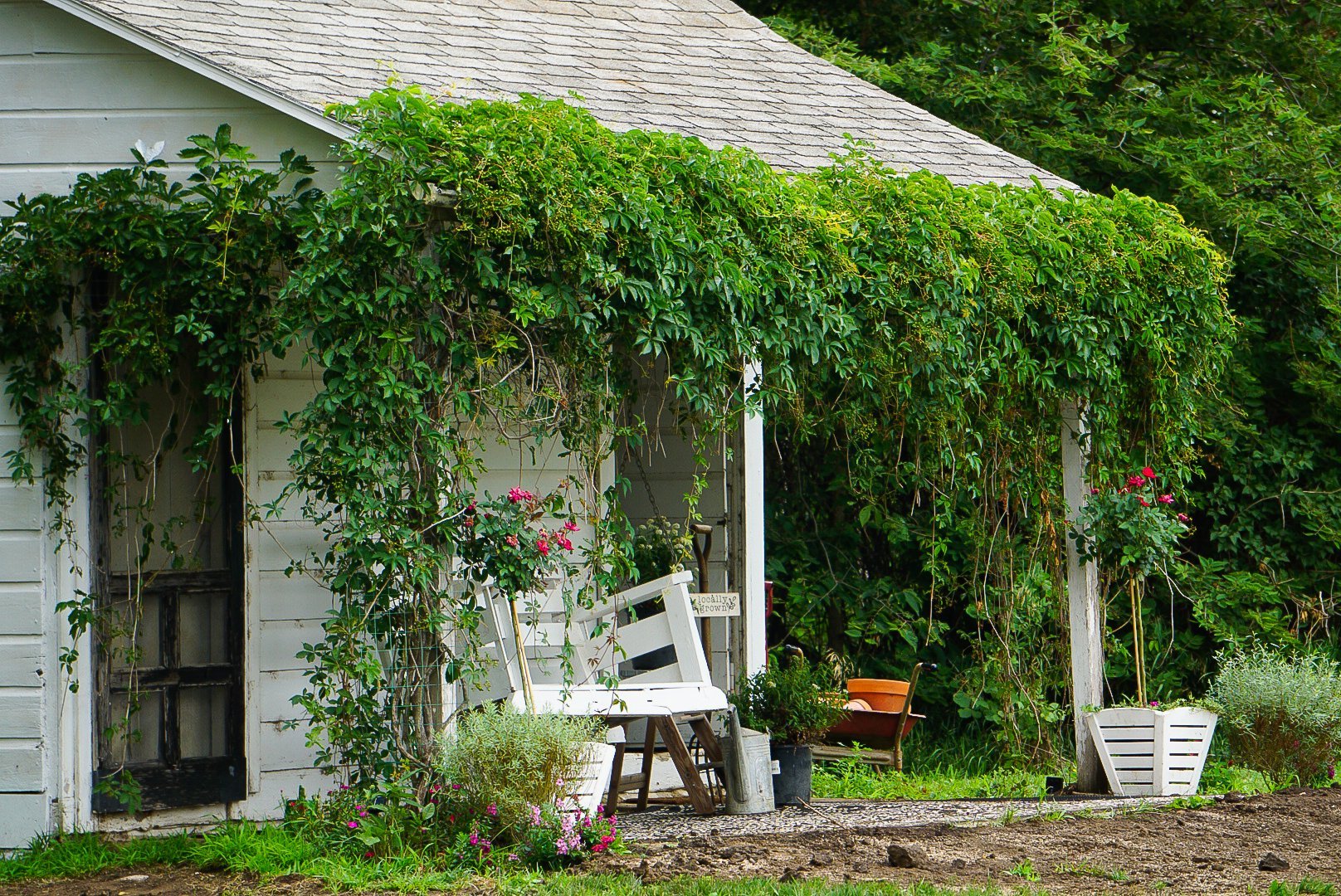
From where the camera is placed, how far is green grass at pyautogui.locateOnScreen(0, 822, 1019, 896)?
505cm

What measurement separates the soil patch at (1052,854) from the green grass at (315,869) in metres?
0.21

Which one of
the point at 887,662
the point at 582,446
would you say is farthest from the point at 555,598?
the point at 887,662

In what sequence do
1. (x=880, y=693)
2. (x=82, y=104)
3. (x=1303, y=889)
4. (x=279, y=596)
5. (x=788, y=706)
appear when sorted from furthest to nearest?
(x=880, y=693) < (x=788, y=706) < (x=279, y=596) < (x=82, y=104) < (x=1303, y=889)

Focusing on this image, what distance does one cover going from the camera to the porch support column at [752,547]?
25.8 feet

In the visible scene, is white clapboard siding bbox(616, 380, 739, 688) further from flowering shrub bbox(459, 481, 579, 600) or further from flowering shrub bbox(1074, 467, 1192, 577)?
flowering shrub bbox(459, 481, 579, 600)

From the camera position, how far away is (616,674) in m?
6.96

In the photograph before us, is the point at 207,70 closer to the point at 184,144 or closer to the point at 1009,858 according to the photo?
the point at 184,144

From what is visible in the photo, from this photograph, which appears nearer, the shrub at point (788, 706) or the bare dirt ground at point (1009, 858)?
the bare dirt ground at point (1009, 858)

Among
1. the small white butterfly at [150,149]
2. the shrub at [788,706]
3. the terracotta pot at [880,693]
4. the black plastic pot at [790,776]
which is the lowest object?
the black plastic pot at [790,776]

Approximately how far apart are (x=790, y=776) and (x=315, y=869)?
8.17ft

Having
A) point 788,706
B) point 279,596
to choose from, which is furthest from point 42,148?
point 788,706

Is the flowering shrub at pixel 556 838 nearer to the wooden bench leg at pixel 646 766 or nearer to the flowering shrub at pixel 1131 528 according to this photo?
the wooden bench leg at pixel 646 766

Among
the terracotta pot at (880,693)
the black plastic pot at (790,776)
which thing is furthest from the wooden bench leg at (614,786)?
the terracotta pot at (880,693)

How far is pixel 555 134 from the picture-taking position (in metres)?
5.53
